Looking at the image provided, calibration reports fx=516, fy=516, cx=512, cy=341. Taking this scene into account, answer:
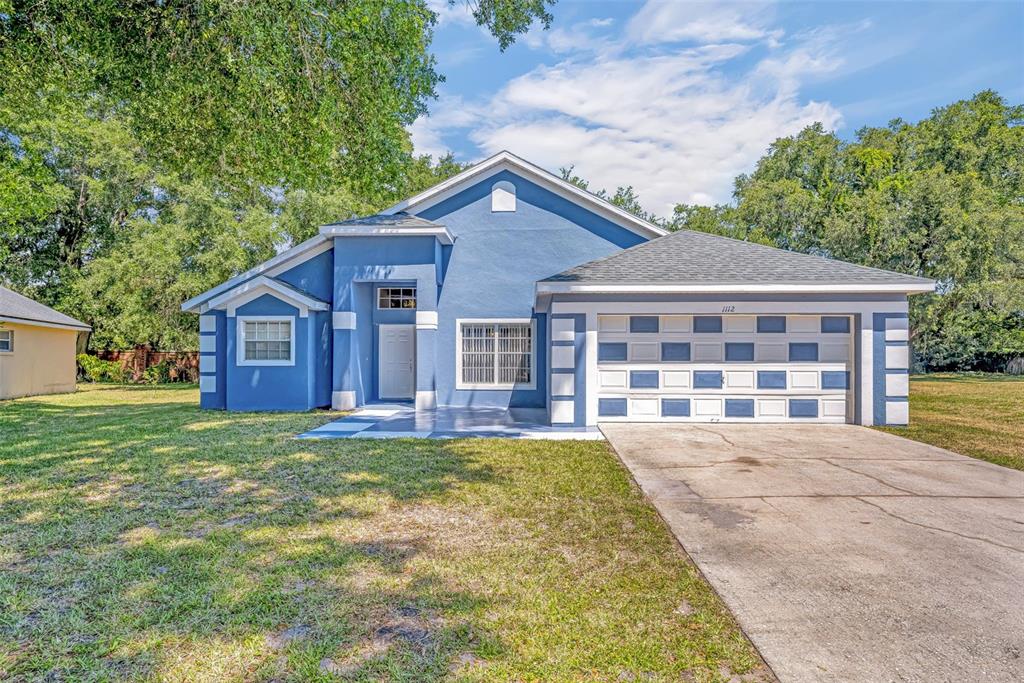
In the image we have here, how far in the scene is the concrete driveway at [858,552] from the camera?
2740 mm

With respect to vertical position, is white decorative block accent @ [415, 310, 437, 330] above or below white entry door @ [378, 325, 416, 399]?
above

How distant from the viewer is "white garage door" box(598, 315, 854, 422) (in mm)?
10133

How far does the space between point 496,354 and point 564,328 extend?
384cm

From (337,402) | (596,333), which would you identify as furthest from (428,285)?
(596,333)

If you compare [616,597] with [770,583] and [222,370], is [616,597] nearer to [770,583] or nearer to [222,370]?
[770,583]

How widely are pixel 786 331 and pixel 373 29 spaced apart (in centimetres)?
931

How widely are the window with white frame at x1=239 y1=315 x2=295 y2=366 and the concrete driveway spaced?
28.7ft

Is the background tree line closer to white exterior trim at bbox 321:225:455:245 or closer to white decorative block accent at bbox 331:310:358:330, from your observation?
white exterior trim at bbox 321:225:455:245

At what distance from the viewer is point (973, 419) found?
36.9 ft

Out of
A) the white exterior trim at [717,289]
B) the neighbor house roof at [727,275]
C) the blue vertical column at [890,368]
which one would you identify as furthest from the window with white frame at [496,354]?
the blue vertical column at [890,368]

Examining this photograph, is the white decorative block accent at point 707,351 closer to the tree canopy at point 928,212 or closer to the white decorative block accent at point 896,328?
the white decorative block accent at point 896,328

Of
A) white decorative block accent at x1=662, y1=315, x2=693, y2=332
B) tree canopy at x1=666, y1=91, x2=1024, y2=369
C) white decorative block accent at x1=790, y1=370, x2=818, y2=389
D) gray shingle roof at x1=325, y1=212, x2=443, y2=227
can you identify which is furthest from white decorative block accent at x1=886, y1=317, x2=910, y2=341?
tree canopy at x1=666, y1=91, x2=1024, y2=369

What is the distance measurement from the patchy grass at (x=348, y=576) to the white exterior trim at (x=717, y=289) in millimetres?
3826

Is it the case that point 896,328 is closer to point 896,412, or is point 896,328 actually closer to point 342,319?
point 896,412
